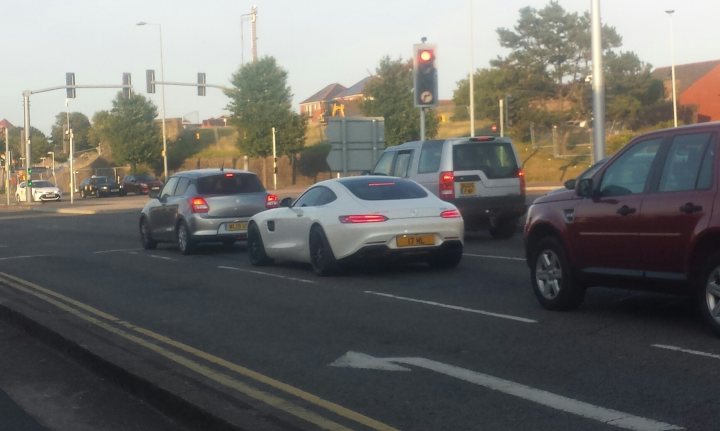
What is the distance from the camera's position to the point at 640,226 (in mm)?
9445

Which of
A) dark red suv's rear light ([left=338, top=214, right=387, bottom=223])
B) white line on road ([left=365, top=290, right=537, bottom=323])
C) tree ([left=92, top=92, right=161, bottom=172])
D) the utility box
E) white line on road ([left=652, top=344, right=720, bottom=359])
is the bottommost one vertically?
white line on road ([left=652, top=344, right=720, bottom=359])

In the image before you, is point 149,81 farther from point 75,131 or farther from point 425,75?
point 75,131

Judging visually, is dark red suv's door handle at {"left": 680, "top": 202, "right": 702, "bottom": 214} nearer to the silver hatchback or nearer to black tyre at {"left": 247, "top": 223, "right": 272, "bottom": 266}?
black tyre at {"left": 247, "top": 223, "right": 272, "bottom": 266}

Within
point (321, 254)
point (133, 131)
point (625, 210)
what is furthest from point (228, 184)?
point (133, 131)

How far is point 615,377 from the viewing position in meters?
7.58

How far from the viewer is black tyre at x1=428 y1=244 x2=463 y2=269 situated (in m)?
14.5

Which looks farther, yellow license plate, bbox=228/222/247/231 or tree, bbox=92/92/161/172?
tree, bbox=92/92/161/172

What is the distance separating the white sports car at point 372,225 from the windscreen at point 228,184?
494cm

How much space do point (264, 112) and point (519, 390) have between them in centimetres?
6415

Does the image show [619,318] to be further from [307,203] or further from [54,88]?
[54,88]

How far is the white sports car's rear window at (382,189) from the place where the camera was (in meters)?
14.7

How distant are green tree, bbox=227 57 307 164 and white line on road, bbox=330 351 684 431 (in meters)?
62.0

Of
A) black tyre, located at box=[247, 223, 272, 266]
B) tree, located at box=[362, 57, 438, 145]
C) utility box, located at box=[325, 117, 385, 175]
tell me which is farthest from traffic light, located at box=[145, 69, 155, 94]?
black tyre, located at box=[247, 223, 272, 266]

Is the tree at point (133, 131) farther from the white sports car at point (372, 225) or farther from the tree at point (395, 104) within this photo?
the white sports car at point (372, 225)
